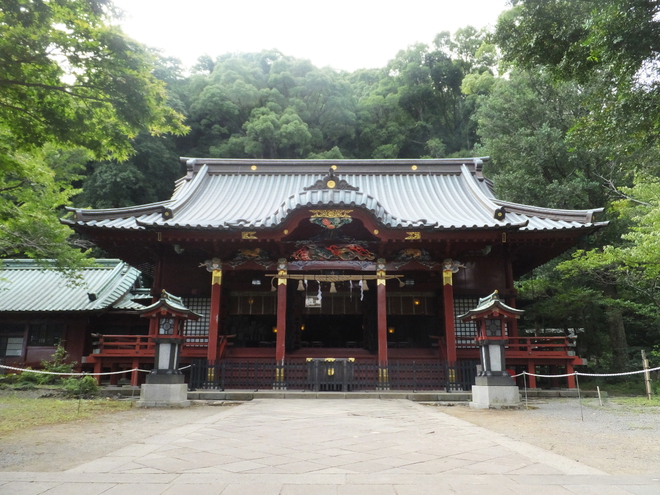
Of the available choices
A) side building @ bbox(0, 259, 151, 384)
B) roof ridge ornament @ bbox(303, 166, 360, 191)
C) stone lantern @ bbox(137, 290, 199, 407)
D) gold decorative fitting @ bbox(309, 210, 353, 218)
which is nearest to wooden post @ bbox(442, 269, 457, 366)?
gold decorative fitting @ bbox(309, 210, 353, 218)

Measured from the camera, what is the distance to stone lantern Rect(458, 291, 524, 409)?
9.88 meters

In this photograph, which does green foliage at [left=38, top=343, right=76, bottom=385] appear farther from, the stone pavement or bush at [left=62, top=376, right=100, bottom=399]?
the stone pavement

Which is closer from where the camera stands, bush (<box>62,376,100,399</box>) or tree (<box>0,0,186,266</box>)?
tree (<box>0,0,186,266</box>)

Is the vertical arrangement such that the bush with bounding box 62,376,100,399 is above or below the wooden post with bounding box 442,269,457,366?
below

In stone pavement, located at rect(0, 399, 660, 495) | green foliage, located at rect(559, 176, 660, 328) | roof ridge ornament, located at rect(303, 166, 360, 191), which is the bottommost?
stone pavement, located at rect(0, 399, 660, 495)

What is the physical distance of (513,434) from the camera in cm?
644

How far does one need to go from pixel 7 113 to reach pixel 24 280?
632 inches

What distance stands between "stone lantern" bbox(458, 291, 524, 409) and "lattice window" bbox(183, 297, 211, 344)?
7.82 meters

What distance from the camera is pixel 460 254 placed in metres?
13.9

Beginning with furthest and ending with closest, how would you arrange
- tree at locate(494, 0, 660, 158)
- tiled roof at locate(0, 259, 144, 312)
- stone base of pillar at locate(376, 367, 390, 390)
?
tiled roof at locate(0, 259, 144, 312) → stone base of pillar at locate(376, 367, 390, 390) → tree at locate(494, 0, 660, 158)

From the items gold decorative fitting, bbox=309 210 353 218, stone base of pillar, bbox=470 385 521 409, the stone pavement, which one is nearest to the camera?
the stone pavement

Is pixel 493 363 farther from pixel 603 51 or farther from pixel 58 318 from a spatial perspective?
pixel 58 318

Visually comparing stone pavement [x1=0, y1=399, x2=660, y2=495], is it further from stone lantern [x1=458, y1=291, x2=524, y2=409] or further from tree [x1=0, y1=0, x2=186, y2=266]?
tree [x1=0, y1=0, x2=186, y2=266]

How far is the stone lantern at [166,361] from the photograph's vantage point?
32.9 ft
